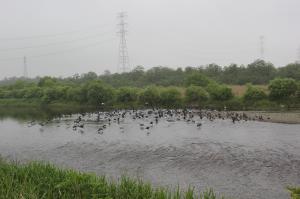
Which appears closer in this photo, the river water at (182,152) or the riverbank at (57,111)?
the river water at (182,152)

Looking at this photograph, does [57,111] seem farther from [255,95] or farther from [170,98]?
[255,95]

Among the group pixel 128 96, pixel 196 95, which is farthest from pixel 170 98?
pixel 128 96

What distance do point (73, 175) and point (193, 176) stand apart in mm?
12155

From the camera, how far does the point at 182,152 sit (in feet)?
132

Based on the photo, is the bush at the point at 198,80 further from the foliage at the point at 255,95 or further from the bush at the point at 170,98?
the foliage at the point at 255,95


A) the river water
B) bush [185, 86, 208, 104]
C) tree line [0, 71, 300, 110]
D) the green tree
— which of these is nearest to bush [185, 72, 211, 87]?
tree line [0, 71, 300, 110]

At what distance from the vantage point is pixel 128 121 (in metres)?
68.9

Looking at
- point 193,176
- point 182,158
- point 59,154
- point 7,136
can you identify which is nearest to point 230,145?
point 182,158

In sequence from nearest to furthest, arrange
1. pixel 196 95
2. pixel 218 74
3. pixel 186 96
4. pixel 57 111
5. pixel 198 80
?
pixel 57 111, pixel 196 95, pixel 186 96, pixel 198 80, pixel 218 74

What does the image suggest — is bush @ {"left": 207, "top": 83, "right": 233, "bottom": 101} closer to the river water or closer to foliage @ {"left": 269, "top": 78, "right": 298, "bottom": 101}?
foliage @ {"left": 269, "top": 78, "right": 298, "bottom": 101}

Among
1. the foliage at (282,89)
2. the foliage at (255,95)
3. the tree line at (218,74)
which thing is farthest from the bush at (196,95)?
the tree line at (218,74)

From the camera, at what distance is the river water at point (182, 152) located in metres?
29.5

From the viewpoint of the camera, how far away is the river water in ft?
96.9

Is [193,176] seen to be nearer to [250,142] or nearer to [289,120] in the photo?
[250,142]
